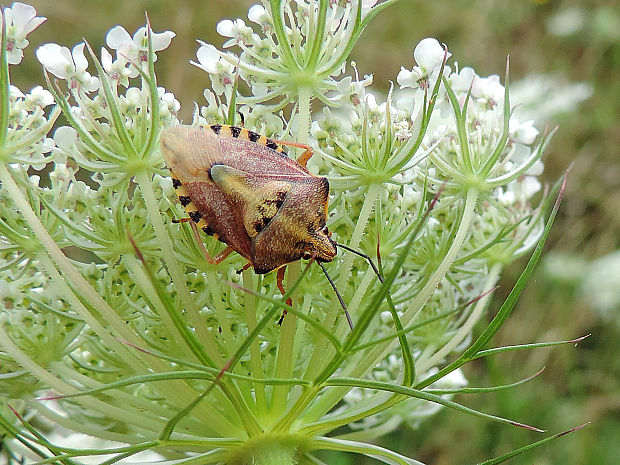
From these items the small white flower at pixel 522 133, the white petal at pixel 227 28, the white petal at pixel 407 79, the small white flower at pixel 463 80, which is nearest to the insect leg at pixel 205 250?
the white petal at pixel 227 28

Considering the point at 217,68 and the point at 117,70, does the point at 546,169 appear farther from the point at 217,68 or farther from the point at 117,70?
the point at 117,70

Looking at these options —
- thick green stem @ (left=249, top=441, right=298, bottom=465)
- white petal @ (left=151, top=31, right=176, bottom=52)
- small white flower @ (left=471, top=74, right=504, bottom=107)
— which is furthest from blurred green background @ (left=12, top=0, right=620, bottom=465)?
white petal @ (left=151, top=31, right=176, bottom=52)

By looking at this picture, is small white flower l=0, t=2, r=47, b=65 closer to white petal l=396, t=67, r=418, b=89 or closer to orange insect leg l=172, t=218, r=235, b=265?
orange insect leg l=172, t=218, r=235, b=265

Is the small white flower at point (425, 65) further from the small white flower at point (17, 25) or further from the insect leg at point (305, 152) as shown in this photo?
the small white flower at point (17, 25)

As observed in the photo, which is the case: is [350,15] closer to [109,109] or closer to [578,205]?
[109,109]

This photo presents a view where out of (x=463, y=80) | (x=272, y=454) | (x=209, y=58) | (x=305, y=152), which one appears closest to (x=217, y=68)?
(x=209, y=58)

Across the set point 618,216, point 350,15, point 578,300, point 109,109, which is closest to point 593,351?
point 578,300
